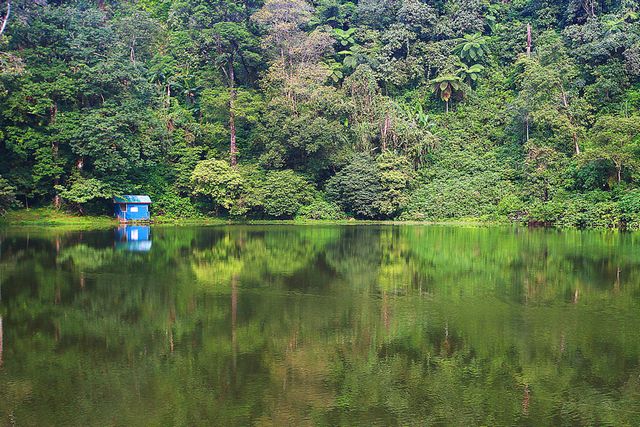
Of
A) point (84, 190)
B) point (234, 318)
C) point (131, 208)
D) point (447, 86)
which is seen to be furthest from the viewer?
point (447, 86)

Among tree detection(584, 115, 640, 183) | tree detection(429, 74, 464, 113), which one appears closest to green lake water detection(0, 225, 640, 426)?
tree detection(584, 115, 640, 183)

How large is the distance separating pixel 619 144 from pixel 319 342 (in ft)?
100

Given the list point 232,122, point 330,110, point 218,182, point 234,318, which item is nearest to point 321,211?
point 218,182

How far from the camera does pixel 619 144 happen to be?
34.5 metres

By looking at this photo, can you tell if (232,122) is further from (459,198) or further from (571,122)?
(571,122)

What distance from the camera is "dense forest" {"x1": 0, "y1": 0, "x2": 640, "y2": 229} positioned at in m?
38.1

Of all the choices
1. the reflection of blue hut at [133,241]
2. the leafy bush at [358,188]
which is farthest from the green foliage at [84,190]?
the leafy bush at [358,188]

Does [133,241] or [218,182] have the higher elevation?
[218,182]

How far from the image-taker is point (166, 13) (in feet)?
190

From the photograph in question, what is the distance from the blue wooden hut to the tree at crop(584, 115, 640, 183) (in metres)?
27.2

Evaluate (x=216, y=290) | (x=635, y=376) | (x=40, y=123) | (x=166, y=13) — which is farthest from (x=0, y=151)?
(x=635, y=376)

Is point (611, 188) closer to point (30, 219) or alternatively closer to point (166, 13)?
point (30, 219)

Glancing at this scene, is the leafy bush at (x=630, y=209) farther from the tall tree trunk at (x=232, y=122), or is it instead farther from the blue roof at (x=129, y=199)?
the blue roof at (x=129, y=199)

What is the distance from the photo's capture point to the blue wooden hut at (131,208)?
4019cm
